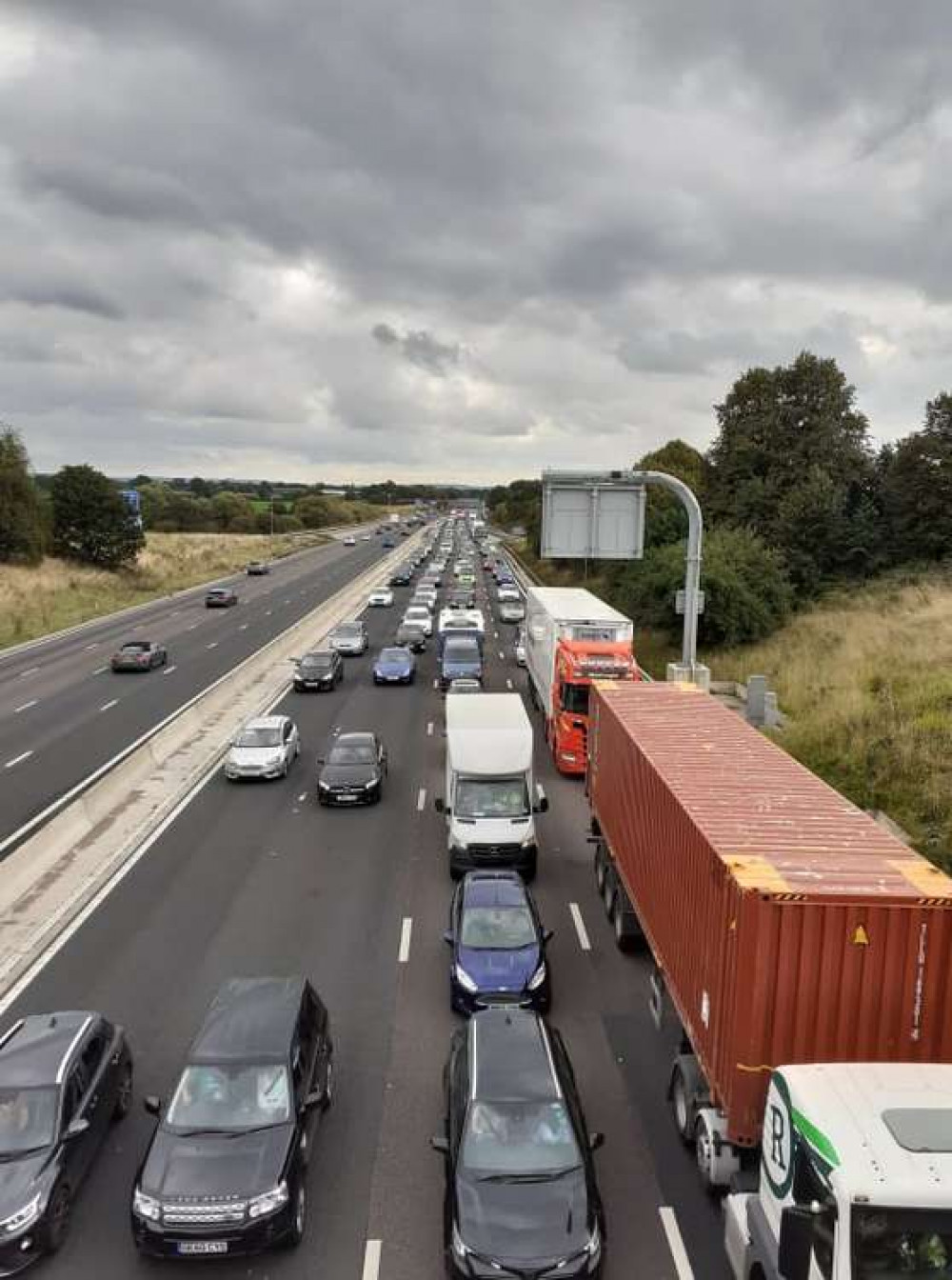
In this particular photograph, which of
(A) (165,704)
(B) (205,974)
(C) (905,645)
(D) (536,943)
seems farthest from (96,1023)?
(C) (905,645)

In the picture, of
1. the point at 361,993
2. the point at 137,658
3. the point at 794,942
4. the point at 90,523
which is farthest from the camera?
the point at 90,523

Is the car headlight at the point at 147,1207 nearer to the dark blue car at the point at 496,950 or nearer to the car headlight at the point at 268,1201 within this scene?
the car headlight at the point at 268,1201

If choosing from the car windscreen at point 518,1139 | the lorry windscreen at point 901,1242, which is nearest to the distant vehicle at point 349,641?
the car windscreen at point 518,1139

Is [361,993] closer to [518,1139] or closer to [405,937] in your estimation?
[405,937]

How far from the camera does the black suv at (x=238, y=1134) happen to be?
27.2ft

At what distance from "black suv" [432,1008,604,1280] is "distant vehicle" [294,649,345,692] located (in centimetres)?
2504

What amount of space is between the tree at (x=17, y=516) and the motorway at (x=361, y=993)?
55501 millimetres

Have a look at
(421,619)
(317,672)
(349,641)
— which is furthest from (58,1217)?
(421,619)

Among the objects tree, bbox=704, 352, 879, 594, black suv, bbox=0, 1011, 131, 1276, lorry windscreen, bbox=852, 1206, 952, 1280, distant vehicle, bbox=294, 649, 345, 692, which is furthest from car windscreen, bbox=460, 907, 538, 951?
tree, bbox=704, 352, 879, 594

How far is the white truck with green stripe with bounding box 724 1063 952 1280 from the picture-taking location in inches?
236

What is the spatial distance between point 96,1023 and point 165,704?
22.6 m

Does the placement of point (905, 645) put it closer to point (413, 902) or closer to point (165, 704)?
point (413, 902)

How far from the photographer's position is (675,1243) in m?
8.76

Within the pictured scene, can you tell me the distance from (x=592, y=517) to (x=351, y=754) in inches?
324
